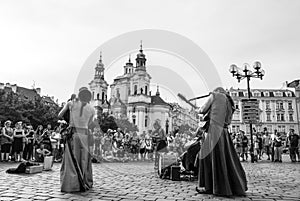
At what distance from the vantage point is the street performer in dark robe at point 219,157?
4.89m

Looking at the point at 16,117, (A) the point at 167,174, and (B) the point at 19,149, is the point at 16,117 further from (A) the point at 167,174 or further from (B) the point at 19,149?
(A) the point at 167,174

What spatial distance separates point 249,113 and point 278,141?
2.64 meters

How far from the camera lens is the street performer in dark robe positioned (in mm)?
4891

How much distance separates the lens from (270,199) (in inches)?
175

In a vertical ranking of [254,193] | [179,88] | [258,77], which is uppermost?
[258,77]

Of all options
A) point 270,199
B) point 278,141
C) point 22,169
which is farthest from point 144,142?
point 270,199

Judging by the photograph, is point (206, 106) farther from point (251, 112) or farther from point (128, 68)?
point (128, 68)

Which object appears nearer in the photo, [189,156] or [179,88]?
[179,88]

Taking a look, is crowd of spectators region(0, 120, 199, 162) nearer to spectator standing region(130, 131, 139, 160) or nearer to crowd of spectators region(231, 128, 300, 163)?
spectator standing region(130, 131, 139, 160)

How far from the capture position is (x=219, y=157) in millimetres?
5039

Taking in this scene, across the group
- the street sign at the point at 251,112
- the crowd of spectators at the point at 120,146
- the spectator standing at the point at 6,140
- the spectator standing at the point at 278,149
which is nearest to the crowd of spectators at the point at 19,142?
the spectator standing at the point at 6,140

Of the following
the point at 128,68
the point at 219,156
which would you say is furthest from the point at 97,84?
the point at 128,68

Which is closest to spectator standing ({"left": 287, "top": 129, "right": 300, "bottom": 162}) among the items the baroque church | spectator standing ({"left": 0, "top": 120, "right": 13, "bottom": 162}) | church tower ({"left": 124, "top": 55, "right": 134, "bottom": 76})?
the baroque church

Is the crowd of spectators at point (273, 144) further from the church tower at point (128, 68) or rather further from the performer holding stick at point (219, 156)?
the church tower at point (128, 68)
